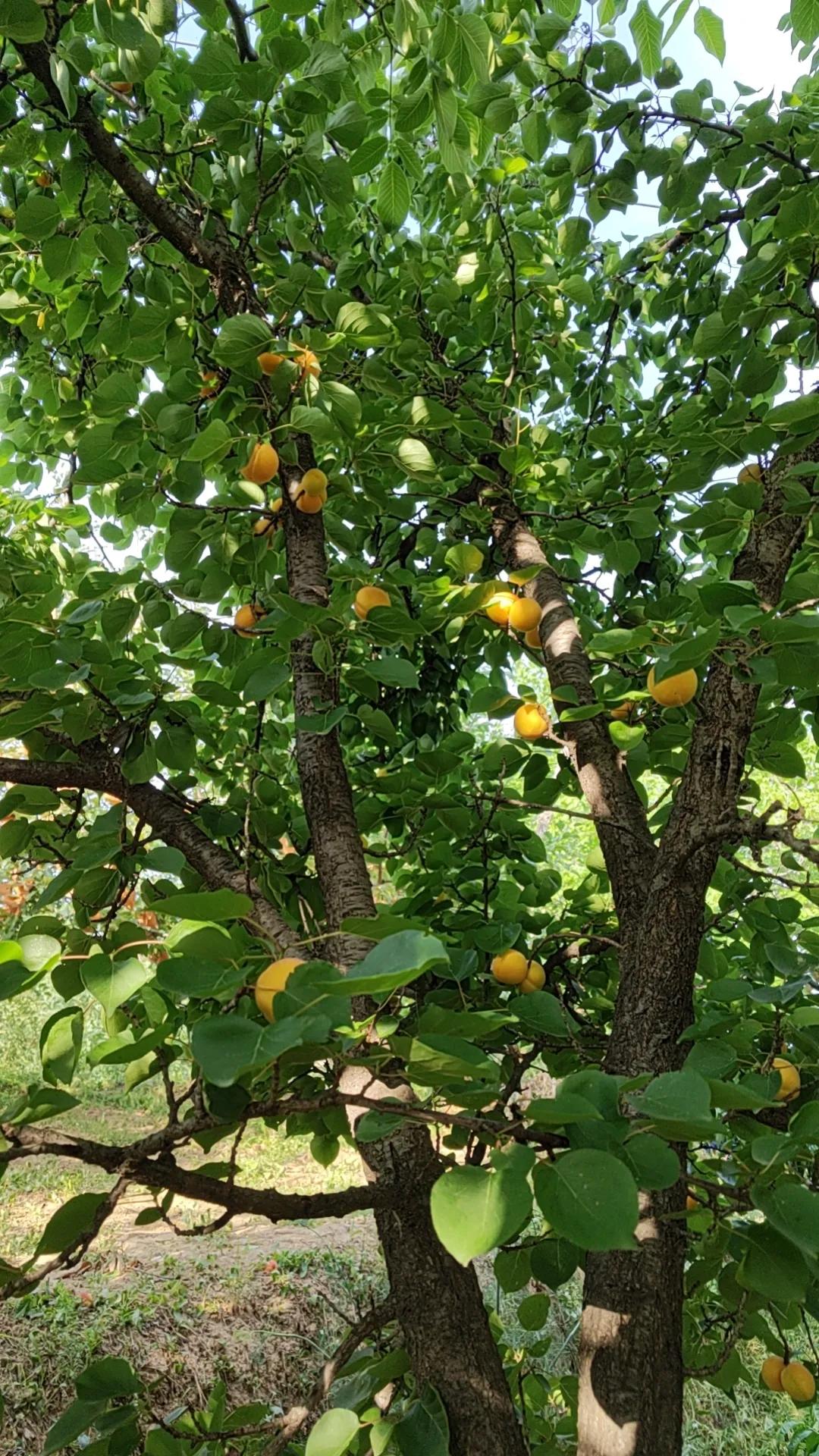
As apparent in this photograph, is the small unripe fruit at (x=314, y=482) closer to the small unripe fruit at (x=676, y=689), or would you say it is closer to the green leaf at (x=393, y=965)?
the small unripe fruit at (x=676, y=689)

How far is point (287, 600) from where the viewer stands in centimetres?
86

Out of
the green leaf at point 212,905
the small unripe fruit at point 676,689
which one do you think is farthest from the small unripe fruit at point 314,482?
the green leaf at point 212,905

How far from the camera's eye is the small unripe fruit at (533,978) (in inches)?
44.8

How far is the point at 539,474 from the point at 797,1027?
88 centimetres

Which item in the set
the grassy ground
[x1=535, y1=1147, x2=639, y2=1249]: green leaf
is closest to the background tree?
[x1=535, y1=1147, x2=639, y2=1249]: green leaf

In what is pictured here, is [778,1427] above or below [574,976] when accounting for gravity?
below

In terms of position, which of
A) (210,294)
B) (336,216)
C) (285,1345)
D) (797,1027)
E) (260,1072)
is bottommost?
(285,1345)

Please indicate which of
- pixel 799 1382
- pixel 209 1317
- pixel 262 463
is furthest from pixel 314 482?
pixel 209 1317

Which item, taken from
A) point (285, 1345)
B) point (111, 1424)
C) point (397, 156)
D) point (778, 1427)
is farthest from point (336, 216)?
point (778, 1427)

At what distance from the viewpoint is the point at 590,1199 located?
52 centimetres

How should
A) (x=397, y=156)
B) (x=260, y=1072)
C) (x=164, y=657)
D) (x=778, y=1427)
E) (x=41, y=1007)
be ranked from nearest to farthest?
(x=260, y=1072) → (x=164, y=657) → (x=397, y=156) → (x=778, y=1427) → (x=41, y=1007)

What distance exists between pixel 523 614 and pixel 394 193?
597 millimetres

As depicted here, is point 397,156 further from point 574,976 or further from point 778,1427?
point 778,1427

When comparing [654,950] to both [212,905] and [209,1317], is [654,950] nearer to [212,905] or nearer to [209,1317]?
[212,905]
